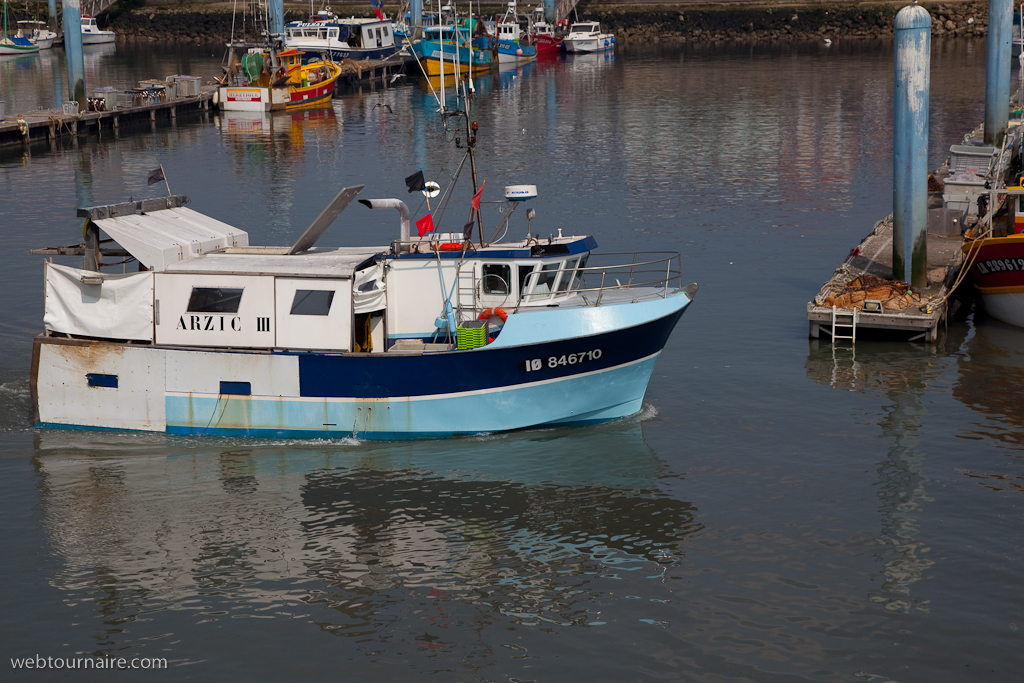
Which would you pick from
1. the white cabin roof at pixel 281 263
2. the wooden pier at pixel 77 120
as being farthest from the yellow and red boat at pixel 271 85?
the white cabin roof at pixel 281 263

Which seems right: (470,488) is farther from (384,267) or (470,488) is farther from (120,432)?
(120,432)

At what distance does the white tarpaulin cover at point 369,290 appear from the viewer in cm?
1986

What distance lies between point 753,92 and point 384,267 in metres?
55.7

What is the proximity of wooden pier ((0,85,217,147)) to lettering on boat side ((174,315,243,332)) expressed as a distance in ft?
138

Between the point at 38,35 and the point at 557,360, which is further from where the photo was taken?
the point at 38,35

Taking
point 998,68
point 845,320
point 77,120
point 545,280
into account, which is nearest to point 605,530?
point 545,280

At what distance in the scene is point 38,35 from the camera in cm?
10812

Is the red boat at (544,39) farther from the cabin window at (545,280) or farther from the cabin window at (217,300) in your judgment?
the cabin window at (217,300)

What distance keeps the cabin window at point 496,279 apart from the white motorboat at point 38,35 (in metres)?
102

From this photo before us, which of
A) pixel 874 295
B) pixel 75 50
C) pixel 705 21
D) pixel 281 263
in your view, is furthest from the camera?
pixel 705 21

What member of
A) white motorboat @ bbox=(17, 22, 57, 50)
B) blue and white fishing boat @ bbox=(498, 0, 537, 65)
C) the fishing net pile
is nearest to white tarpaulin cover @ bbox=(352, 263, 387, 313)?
the fishing net pile

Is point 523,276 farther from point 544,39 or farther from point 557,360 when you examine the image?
point 544,39

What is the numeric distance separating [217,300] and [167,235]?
2.31 m

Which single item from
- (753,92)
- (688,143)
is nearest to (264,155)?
(688,143)
